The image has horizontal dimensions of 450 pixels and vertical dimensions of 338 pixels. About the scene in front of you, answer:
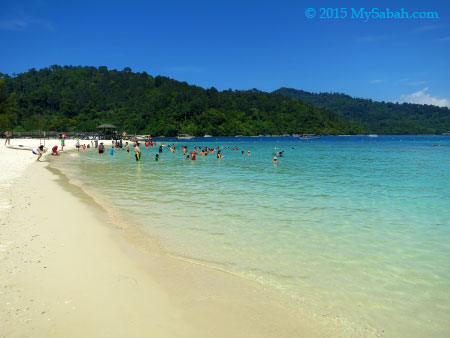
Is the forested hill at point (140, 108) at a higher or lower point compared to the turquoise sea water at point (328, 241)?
higher

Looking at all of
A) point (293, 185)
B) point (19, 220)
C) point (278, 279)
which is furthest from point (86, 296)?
point (293, 185)

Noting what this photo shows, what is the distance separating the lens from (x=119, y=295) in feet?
15.2

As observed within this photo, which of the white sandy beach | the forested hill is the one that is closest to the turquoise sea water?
the white sandy beach

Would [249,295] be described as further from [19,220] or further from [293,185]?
[293,185]

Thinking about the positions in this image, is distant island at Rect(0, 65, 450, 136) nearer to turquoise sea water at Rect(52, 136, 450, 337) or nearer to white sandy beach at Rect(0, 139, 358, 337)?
turquoise sea water at Rect(52, 136, 450, 337)

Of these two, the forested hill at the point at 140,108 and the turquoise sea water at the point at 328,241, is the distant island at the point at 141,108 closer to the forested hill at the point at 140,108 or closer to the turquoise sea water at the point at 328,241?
the forested hill at the point at 140,108

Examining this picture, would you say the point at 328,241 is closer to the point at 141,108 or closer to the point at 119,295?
the point at 119,295

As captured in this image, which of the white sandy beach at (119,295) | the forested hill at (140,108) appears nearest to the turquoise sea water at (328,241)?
the white sandy beach at (119,295)

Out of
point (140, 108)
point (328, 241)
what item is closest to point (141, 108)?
point (140, 108)

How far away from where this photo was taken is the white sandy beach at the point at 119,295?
12.6 ft

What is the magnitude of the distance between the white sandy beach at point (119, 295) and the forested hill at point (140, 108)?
111940 mm

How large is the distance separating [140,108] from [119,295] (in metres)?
160

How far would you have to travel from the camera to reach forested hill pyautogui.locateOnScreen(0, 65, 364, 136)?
13562cm

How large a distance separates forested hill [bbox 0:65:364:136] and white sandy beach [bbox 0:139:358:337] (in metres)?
112
